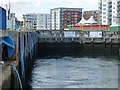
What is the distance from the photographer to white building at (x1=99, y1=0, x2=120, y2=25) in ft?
536

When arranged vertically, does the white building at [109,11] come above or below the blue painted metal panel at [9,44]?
above

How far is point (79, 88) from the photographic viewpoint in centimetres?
2923

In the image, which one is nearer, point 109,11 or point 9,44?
point 9,44

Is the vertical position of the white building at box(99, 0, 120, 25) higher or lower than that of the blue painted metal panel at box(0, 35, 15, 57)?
higher

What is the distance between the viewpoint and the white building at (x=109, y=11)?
163m

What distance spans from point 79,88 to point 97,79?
6.71 m

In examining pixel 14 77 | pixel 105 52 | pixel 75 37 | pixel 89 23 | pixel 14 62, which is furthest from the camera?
pixel 89 23

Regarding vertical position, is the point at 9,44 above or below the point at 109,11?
below

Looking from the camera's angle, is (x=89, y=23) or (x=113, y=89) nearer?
(x=113, y=89)

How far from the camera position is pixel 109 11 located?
179 meters

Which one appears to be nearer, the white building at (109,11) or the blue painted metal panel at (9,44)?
the blue painted metal panel at (9,44)

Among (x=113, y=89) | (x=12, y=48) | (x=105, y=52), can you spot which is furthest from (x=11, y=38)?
(x=105, y=52)

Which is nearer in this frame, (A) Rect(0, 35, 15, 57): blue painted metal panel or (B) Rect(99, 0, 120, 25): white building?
(A) Rect(0, 35, 15, 57): blue painted metal panel

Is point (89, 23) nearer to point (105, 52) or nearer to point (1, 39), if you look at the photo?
point (105, 52)
